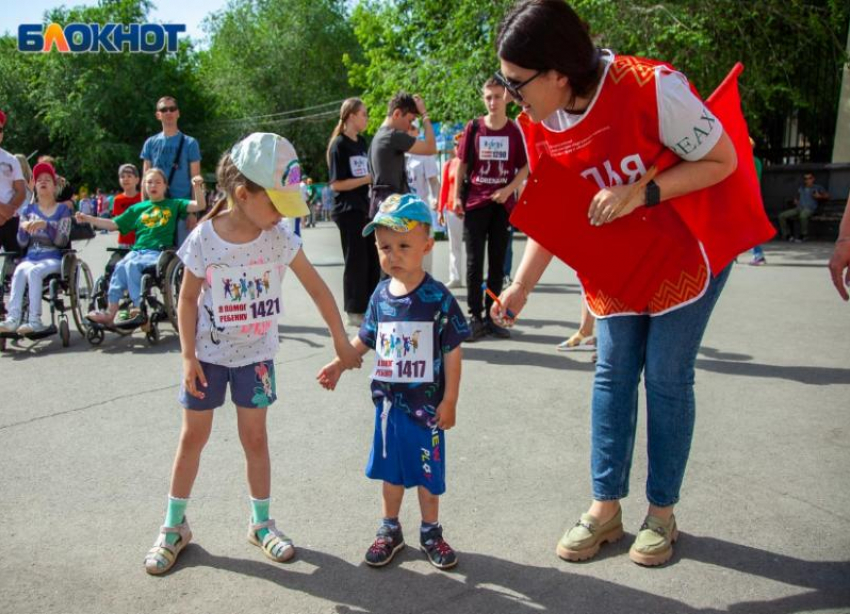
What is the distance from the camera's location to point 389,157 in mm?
7035

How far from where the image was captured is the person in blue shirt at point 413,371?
9.89 feet

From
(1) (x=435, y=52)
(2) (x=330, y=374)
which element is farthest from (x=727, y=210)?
(1) (x=435, y=52)

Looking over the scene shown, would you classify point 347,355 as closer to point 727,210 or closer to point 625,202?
point 625,202

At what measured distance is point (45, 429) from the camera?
4840mm

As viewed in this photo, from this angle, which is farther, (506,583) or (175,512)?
(175,512)

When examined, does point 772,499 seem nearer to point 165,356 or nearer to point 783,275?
point 165,356

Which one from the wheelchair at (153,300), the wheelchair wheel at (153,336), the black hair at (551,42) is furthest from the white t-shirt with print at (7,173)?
the black hair at (551,42)

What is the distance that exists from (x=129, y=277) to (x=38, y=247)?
1083 mm

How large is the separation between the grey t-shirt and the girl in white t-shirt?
388 centimetres

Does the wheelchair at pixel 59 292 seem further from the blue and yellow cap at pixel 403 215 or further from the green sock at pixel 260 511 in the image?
the blue and yellow cap at pixel 403 215

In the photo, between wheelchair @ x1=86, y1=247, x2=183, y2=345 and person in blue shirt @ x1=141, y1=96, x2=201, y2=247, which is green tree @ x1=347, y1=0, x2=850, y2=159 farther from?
wheelchair @ x1=86, y1=247, x2=183, y2=345

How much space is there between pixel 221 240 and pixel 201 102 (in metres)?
50.1

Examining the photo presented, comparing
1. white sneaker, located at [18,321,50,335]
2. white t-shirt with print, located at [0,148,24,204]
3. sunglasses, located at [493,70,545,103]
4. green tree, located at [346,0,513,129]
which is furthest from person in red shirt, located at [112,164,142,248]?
green tree, located at [346,0,513,129]

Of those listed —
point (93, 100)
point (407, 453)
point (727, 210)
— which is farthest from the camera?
point (93, 100)
